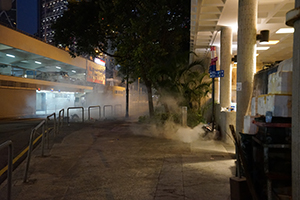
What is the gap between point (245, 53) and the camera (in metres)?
7.19

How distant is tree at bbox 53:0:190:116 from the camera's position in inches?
591

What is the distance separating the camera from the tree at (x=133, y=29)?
1502 cm

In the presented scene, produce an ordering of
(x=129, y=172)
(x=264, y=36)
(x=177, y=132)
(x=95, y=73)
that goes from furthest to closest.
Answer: (x=95, y=73)
(x=177, y=132)
(x=264, y=36)
(x=129, y=172)

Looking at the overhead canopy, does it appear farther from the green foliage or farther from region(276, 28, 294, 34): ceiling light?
the green foliage

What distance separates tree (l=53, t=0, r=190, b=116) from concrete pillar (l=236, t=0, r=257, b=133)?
6358mm

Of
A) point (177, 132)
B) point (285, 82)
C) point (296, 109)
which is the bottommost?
point (177, 132)

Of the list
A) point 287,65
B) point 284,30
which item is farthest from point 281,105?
point 284,30

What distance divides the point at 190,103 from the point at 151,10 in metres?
5.98

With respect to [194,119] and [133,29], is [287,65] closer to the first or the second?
[194,119]

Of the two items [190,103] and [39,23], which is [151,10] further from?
[39,23]

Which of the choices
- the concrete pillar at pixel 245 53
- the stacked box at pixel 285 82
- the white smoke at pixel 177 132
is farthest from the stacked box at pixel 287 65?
the white smoke at pixel 177 132

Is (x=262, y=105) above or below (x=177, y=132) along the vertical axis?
above

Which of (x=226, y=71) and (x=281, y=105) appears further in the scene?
(x=226, y=71)

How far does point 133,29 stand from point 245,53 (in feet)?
28.8
